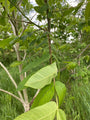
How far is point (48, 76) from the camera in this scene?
0.20m

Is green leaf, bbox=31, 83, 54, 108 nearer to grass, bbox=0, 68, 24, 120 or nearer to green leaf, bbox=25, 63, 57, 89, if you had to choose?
green leaf, bbox=25, 63, 57, 89

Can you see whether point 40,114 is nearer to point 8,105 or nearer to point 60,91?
point 60,91

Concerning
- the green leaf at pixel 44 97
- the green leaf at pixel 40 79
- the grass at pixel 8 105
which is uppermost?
the green leaf at pixel 40 79

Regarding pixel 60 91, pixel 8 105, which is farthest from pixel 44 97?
pixel 8 105

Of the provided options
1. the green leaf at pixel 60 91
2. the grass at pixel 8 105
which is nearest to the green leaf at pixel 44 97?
the green leaf at pixel 60 91

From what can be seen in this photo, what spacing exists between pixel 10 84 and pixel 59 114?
1.71 meters

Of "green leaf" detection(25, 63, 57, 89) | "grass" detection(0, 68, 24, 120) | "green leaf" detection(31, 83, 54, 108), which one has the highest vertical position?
"green leaf" detection(25, 63, 57, 89)


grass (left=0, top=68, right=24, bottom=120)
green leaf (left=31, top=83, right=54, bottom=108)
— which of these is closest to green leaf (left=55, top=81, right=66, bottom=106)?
green leaf (left=31, top=83, right=54, bottom=108)

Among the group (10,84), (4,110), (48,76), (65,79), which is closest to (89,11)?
(48,76)

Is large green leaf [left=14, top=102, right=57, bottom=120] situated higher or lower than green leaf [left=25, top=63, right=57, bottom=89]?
lower

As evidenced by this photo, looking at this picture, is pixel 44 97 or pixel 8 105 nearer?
pixel 44 97

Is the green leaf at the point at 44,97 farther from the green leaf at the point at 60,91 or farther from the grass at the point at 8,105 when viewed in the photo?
the grass at the point at 8,105

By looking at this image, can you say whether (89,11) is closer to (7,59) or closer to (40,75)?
(40,75)

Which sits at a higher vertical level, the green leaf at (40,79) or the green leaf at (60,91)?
the green leaf at (40,79)
